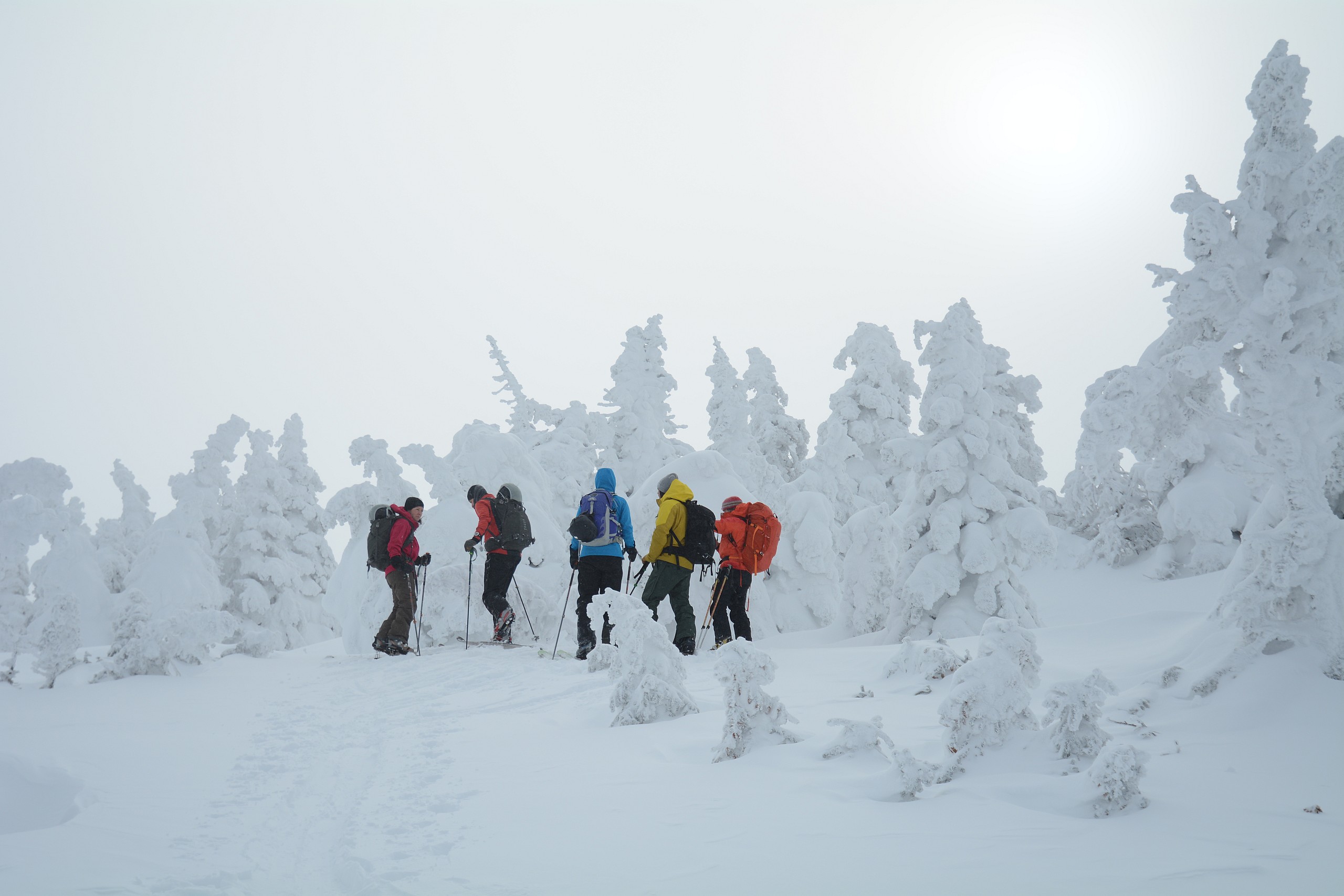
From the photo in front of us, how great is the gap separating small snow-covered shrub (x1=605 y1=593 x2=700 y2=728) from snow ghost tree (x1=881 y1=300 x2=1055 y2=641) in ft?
36.4

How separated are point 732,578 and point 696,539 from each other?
78 cm

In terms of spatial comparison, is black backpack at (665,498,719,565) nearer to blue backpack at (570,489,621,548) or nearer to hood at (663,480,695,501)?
hood at (663,480,695,501)

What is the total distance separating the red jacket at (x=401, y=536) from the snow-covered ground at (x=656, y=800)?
4.38 m

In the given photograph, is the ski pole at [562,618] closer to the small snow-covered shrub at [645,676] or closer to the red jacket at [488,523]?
the red jacket at [488,523]

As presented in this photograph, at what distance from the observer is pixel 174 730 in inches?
261

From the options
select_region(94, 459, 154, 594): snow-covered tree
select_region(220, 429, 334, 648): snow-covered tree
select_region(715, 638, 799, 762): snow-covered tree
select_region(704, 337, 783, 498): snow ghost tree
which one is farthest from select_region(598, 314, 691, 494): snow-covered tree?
select_region(715, 638, 799, 762): snow-covered tree

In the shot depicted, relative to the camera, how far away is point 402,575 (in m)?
12.0

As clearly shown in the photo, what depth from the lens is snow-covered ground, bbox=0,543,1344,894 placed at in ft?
10.5

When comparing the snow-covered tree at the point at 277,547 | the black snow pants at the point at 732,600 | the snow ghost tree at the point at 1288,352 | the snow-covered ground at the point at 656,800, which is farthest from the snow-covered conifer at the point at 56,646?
the snow-covered tree at the point at 277,547

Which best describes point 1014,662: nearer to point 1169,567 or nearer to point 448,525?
point 448,525

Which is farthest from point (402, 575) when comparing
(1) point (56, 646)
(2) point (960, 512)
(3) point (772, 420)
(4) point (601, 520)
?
(3) point (772, 420)

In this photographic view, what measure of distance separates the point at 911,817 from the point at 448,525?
12823mm

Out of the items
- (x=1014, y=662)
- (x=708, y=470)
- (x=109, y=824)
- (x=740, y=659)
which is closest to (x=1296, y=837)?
(x=1014, y=662)

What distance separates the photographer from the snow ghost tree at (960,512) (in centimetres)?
1631
